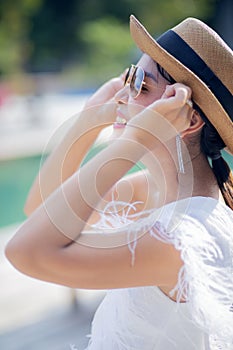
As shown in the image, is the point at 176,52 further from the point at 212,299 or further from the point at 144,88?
the point at 212,299

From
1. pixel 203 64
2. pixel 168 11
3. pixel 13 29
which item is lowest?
pixel 13 29

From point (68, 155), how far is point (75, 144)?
1.3 inches

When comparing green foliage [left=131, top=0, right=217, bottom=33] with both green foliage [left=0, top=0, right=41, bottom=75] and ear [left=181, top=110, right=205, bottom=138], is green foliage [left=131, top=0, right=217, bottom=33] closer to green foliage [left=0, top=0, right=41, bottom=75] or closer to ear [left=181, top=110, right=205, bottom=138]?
green foliage [left=0, top=0, right=41, bottom=75]

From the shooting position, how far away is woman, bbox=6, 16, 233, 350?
40.5 inches

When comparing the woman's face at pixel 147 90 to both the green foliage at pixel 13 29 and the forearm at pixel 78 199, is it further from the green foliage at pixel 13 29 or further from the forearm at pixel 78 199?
the green foliage at pixel 13 29

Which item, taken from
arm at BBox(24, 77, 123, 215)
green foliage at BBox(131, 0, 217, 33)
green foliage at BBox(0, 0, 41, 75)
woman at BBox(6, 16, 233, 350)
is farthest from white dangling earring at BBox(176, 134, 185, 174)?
green foliage at BBox(131, 0, 217, 33)

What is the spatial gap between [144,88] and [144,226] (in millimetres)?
284

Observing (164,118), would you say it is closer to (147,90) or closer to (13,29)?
(147,90)

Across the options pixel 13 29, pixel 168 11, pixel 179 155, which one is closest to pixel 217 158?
pixel 179 155

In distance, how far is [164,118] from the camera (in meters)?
1.04

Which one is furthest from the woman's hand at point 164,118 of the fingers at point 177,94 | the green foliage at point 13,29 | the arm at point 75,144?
the green foliage at point 13,29

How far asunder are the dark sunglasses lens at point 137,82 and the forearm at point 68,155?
227 mm

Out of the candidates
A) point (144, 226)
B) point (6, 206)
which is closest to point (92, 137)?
point (144, 226)

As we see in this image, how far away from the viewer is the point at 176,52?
112 cm
